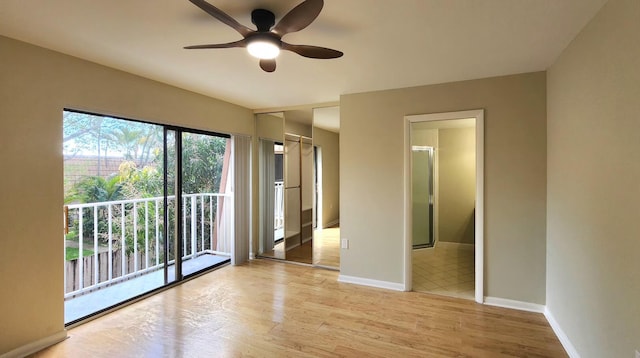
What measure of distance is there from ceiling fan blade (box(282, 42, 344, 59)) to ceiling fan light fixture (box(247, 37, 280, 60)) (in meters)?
0.07

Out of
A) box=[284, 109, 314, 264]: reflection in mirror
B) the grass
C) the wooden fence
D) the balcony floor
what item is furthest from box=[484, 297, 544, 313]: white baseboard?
the grass

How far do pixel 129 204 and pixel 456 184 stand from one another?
5.33 m

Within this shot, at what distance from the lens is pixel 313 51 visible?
2014 millimetres

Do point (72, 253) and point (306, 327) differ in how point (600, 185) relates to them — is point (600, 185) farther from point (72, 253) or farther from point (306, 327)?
point (72, 253)

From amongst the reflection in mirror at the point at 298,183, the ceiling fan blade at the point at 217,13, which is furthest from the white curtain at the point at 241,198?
the ceiling fan blade at the point at 217,13

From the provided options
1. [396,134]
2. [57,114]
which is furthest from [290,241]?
[57,114]

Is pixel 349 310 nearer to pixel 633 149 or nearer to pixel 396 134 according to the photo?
pixel 396 134

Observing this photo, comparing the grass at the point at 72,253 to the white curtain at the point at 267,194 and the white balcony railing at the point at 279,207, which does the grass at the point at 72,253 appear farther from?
the white balcony railing at the point at 279,207

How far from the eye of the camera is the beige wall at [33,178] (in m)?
2.22

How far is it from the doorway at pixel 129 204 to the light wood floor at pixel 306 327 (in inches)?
22.0

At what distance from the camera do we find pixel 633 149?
4.91 ft

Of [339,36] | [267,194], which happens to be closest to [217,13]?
[339,36]

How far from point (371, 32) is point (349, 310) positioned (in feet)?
8.35

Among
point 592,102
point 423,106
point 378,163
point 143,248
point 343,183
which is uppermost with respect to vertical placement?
point 423,106
